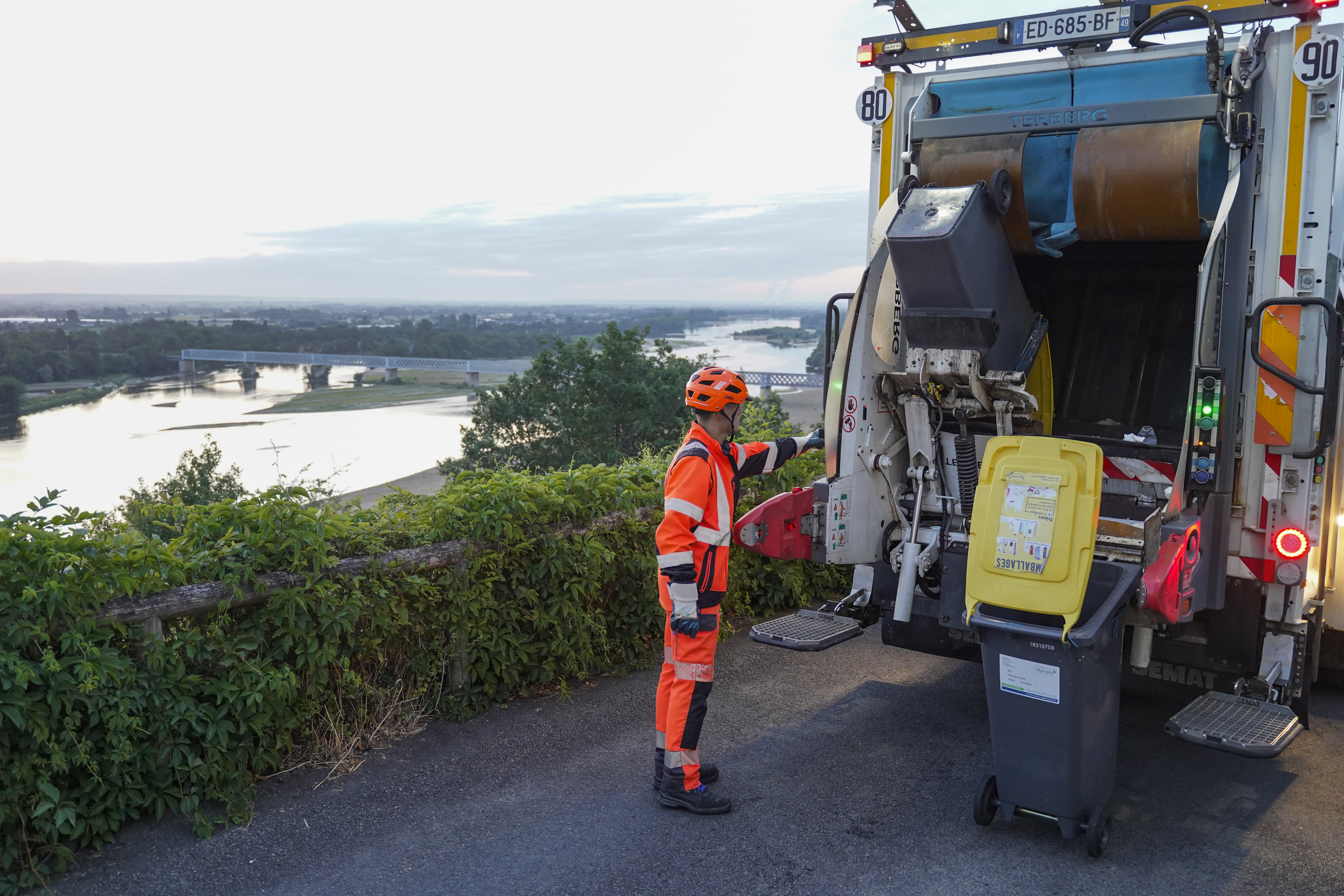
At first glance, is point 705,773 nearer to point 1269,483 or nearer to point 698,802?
point 698,802

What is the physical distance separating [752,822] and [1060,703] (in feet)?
4.11

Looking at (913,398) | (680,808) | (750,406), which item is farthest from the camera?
(750,406)

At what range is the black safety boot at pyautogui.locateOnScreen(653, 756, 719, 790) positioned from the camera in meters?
4.06

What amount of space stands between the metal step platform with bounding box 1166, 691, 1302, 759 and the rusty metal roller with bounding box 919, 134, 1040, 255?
226 centimetres

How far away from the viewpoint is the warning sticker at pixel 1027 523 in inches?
142

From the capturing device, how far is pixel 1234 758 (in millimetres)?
4484

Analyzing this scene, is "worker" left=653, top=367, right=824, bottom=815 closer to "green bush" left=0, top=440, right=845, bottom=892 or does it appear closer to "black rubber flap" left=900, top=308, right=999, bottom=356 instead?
"black rubber flap" left=900, top=308, right=999, bottom=356

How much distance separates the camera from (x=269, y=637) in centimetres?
402

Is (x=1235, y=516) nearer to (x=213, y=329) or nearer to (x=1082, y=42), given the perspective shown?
(x=1082, y=42)

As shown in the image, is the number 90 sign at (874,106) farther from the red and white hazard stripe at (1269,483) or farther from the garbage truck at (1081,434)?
the red and white hazard stripe at (1269,483)

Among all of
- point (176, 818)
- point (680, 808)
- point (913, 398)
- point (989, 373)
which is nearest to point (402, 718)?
point (176, 818)

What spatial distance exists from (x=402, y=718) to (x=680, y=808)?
1.44 metres

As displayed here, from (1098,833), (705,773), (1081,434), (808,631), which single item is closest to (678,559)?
(705,773)

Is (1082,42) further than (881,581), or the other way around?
(881,581)
